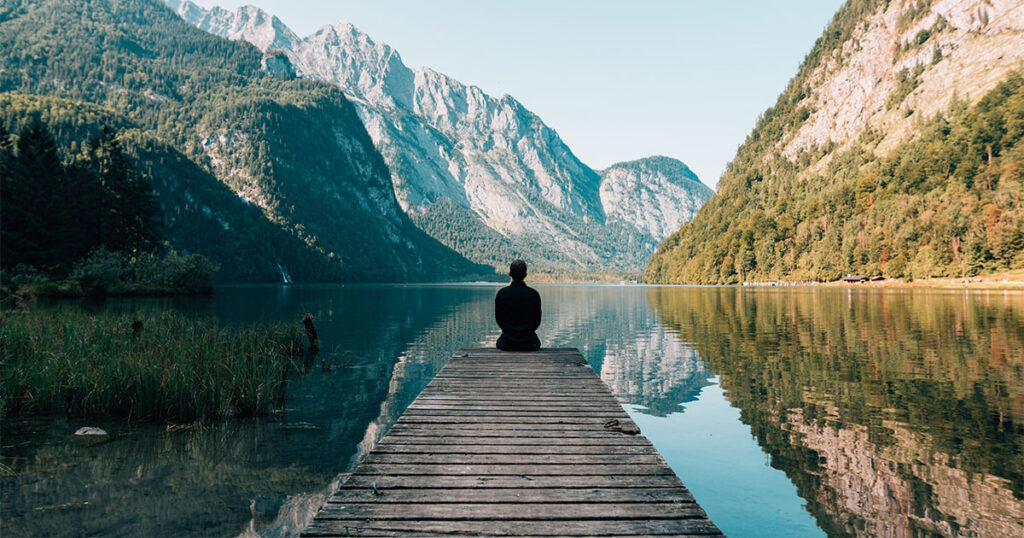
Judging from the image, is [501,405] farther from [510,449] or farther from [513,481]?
[513,481]

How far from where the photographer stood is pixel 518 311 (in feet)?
48.2

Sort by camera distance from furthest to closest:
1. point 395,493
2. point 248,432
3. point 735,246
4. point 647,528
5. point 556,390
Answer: point 735,246 → point 248,432 → point 556,390 → point 395,493 → point 647,528

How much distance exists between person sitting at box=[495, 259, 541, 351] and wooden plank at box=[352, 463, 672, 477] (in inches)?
256

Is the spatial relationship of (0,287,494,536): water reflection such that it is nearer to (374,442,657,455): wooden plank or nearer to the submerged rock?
the submerged rock

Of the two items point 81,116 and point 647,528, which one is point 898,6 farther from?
point 81,116

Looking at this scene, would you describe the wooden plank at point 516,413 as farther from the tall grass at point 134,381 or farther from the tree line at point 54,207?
the tree line at point 54,207

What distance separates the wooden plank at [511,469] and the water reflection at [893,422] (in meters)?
3.51

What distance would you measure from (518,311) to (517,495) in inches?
357

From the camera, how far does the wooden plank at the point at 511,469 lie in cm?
645

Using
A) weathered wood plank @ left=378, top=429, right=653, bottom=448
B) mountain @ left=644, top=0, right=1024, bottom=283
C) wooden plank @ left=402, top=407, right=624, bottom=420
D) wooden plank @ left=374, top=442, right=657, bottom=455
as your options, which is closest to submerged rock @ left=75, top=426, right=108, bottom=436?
wooden plank @ left=402, top=407, right=624, bottom=420

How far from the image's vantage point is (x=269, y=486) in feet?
30.8

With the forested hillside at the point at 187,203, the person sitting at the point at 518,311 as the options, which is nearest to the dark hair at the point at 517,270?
the person sitting at the point at 518,311

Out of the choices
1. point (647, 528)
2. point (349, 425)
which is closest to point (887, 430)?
point (647, 528)

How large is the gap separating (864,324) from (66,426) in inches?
1548
